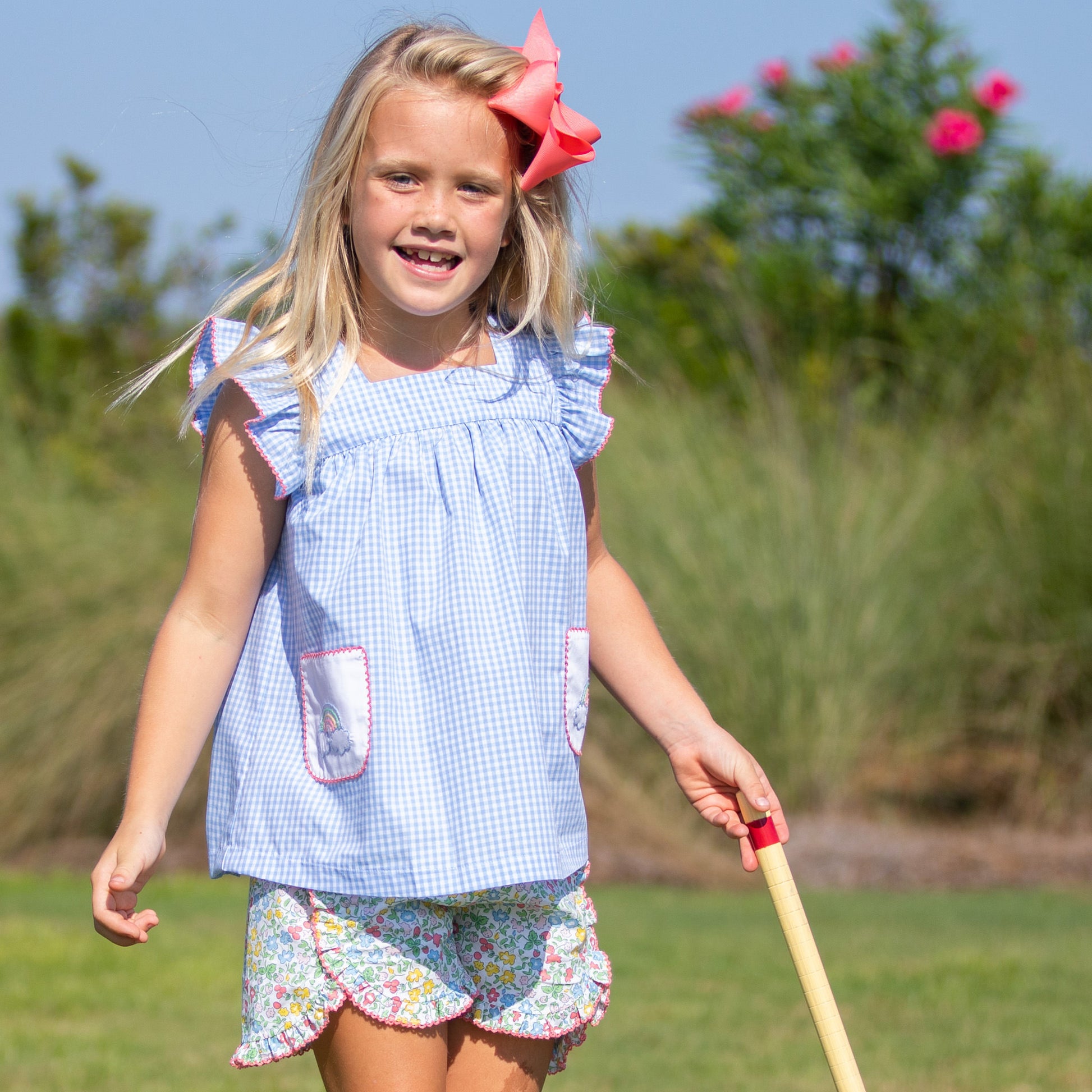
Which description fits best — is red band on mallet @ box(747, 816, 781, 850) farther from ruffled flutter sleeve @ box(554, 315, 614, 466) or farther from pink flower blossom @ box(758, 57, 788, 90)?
pink flower blossom @ box(758, 57, 788, 90)

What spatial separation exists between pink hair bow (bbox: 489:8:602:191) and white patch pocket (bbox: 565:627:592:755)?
64cm

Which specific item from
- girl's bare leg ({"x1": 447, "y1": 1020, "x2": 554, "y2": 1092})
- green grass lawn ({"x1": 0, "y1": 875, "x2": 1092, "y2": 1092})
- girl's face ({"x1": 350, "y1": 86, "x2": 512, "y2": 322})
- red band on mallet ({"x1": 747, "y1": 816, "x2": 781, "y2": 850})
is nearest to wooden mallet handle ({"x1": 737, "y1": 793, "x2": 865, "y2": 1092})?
red band on mallet ({"x1": 747, "y1": 816, "x2": 781, "y2": 850})

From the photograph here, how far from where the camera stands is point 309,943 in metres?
1.92

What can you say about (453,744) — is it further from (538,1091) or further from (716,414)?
(716,414)

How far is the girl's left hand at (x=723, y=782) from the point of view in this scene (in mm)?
2059

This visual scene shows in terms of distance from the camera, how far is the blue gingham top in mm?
1916

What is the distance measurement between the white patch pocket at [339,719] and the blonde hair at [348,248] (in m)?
0.26

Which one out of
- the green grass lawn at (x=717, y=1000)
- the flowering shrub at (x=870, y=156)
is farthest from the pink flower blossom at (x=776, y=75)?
the green grass lawn at (x=717, y=1000)

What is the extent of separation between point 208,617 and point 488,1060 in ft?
2.28

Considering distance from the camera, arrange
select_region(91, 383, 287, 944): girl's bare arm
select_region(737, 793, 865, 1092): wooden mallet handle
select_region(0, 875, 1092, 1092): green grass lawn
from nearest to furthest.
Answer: select_region(737, 793, 865, 1092): wooden mallet handle → select_region(91, 383, 287, 944): girl's bare arm → select_region(0, 875, 1092, 1092): green grass lawn

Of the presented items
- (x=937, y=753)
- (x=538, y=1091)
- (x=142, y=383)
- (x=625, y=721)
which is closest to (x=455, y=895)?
(x=538, y=1091)

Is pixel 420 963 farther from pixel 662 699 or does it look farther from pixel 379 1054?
pixel 662 699

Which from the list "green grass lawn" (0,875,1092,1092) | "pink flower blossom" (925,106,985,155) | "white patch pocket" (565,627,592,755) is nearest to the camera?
"white patch pocket" (565,627,592,755)

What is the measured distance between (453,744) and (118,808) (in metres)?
5.99
